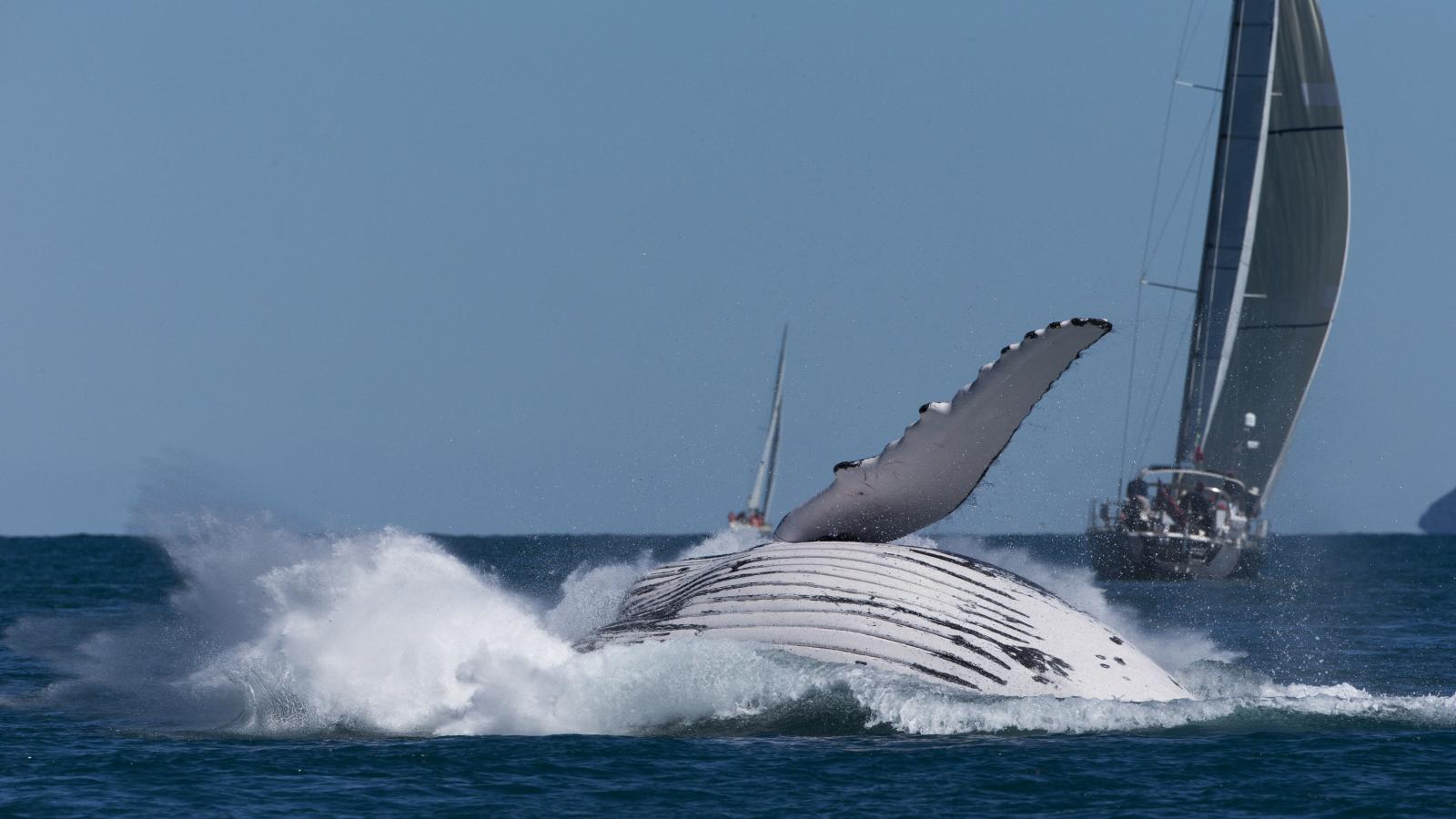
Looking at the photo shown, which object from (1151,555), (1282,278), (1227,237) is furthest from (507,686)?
(1282,278)

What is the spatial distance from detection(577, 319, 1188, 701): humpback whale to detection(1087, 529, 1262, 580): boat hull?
36182 mm

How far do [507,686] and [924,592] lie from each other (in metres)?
2.84

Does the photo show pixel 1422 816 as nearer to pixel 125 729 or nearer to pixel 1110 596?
pixel 125 729

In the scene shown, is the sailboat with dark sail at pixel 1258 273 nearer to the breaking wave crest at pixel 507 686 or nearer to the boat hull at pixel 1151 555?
the boat hull at pixel 1151 555

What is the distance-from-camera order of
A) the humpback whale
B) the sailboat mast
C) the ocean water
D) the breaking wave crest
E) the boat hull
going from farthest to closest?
1. the sailboat mast
2. the boat hull
3. the breaking wave crest
4. the humpback whale
5. the ocean water

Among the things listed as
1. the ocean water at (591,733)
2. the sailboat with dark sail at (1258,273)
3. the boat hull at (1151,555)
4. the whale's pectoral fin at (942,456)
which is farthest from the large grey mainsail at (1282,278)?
the whale's pectoral fin at (942,456)

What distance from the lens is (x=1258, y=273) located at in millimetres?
49844

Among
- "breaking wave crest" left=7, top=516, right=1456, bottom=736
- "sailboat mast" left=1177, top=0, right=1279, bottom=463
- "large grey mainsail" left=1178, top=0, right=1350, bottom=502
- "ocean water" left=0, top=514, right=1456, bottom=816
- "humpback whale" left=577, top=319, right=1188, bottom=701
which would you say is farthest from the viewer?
"large grey mainsail" left=1178, top=0, right=1350, bottom=502

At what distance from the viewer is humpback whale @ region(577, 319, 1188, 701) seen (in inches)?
439

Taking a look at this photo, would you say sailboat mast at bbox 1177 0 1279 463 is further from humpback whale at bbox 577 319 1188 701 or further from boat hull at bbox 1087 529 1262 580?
humpback whale at bbox 577 319 1188 701

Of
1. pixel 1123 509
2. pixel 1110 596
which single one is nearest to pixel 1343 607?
pixel 1110 596

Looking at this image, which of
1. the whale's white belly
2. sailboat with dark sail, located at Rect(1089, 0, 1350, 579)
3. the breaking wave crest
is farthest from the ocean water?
sailboat with dark sail, located at Rect(1089, 0, 1350, 579)

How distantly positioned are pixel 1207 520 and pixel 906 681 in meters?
39.4

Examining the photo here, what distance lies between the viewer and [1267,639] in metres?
24.9
